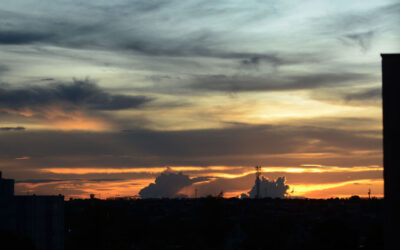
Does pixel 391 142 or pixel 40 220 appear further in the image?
pixel 40 220

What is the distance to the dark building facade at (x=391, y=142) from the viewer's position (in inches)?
2058

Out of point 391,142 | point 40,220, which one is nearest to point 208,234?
point 40,220

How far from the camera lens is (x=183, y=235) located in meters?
185

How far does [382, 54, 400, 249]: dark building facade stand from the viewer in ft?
172

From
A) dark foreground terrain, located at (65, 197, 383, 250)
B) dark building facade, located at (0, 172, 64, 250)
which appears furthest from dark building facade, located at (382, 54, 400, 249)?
dark building facade, located at (0, 172, 64, 250)

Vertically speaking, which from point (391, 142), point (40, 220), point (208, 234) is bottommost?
point (208, 234)

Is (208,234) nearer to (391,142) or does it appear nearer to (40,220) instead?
(40,220)

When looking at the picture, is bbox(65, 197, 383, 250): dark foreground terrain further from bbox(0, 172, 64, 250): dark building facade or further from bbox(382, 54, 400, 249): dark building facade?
bbox(382, 54, 400, 249): dark building facade

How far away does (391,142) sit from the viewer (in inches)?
2077

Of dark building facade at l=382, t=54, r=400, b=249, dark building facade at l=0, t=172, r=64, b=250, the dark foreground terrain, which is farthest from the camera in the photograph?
dark building facade at l=0, t=172, r=64, b=250

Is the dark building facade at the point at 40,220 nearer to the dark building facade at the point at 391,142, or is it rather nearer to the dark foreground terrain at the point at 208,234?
the dark foreground terrain at the point at 208,234

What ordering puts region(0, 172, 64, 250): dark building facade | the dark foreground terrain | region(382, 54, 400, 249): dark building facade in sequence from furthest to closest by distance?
1. region(0, 172, 64, 250): dark building facade
2. the dark foreground terrain
3. region(382, 54, 400, 249): dark building facade

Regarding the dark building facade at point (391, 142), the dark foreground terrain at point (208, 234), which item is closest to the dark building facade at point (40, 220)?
the dark foreground terrain at point (208, 234)

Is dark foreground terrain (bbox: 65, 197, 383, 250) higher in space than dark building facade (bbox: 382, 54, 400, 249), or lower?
lower
